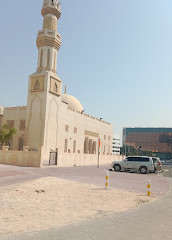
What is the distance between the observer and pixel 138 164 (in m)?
23.0

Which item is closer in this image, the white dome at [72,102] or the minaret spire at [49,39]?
the minaret spire at [49,39]

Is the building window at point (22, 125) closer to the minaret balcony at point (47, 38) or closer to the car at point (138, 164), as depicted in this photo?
the minaret balcony at point (47, 38)

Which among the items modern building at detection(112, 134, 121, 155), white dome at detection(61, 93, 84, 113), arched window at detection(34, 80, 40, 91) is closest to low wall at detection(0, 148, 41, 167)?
arched window at detection(34, 80, 40, 91)

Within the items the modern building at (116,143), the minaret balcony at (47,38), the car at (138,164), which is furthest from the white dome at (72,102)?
the modern building at (116,143)

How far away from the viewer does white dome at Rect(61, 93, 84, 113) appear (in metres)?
50.3

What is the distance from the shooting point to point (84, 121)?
47719mm

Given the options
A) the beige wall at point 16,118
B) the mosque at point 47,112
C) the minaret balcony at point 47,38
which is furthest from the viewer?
the beige wall at point 16,118

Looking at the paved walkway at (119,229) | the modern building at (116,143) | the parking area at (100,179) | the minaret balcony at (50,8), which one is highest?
the minaret balcony at (50,8)

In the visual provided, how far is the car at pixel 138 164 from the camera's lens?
2262 centimetres

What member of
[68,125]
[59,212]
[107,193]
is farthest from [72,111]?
[59,212]

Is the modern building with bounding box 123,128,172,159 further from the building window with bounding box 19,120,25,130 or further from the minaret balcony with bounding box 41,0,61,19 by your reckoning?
the minaret balcony with bounding box 41,0,61,19

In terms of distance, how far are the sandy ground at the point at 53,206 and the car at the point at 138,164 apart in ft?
42.1

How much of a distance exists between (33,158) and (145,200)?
16452 mm

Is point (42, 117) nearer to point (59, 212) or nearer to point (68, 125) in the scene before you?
point (68, 125)
